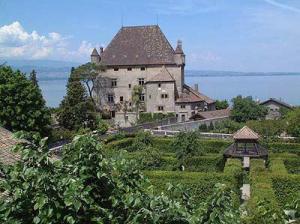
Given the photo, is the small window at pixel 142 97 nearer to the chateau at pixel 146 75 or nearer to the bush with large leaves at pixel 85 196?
the chateau at pixel 146 75

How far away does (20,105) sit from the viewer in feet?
141

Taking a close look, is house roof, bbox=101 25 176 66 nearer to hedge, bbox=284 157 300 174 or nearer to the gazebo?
the gazebo

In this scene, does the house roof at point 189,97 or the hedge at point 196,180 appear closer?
the hedge at point 196,180

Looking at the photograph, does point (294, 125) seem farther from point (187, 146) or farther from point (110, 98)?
point (110, 98)

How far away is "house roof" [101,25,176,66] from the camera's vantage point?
6769 centimetres

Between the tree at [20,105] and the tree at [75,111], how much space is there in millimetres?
9940

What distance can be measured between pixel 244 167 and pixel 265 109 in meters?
31.5

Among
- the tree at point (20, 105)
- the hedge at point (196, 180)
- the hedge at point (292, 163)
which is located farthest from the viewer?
the tree at point (20, 105)

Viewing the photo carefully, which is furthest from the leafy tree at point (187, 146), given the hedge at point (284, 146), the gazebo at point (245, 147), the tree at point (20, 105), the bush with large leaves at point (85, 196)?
→ the bush with large leaves at point (85, 196)

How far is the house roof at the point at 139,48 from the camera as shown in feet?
222

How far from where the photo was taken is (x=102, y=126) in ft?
180

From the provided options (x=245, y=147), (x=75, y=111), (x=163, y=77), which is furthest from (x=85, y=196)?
(x=163, y=77)

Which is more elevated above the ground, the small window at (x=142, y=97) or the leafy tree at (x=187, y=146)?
the small window at (x=142, y=97)

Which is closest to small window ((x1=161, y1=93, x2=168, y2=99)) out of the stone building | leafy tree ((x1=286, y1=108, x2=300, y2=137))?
the stone building
